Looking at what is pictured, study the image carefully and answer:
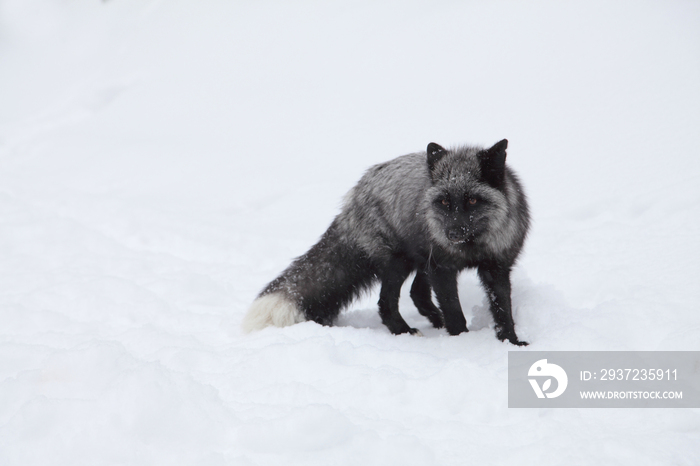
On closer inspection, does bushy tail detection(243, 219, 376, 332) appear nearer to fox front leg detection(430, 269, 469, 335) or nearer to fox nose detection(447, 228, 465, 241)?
fox front leg detection(430, 269, 469, 335)

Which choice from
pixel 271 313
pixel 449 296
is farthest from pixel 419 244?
pixel 271 313

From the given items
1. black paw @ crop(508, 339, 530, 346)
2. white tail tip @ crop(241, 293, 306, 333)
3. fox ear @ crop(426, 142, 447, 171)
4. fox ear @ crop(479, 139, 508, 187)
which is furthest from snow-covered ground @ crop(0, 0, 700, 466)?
fox ear @ crop(426, 142, 447, 171)

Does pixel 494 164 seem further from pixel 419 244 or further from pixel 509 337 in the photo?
pixel 509 337

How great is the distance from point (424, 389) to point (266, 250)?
4466 millimetres

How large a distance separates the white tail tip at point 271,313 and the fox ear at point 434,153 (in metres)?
1.83

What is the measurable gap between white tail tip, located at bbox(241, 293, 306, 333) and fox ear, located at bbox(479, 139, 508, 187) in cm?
209

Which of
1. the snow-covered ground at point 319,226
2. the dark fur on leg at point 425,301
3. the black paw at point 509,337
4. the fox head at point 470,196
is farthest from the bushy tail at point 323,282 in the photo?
the black paw at point 509,337

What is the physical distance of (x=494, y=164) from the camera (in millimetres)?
4156

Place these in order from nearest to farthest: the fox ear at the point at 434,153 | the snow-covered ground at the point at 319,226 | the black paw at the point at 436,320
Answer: the snow-covered ground at the point at 319,226 → the fox ear at the point at 434,153 → the black paw at the point at 436,320

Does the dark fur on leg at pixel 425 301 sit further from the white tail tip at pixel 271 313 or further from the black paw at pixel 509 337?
the white tail tip at pixel 271 313

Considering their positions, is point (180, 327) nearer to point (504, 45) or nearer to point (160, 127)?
point (160, 127)

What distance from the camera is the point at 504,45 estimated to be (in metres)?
13.2

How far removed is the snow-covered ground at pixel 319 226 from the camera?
264 centimetres

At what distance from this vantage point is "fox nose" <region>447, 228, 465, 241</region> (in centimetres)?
392
